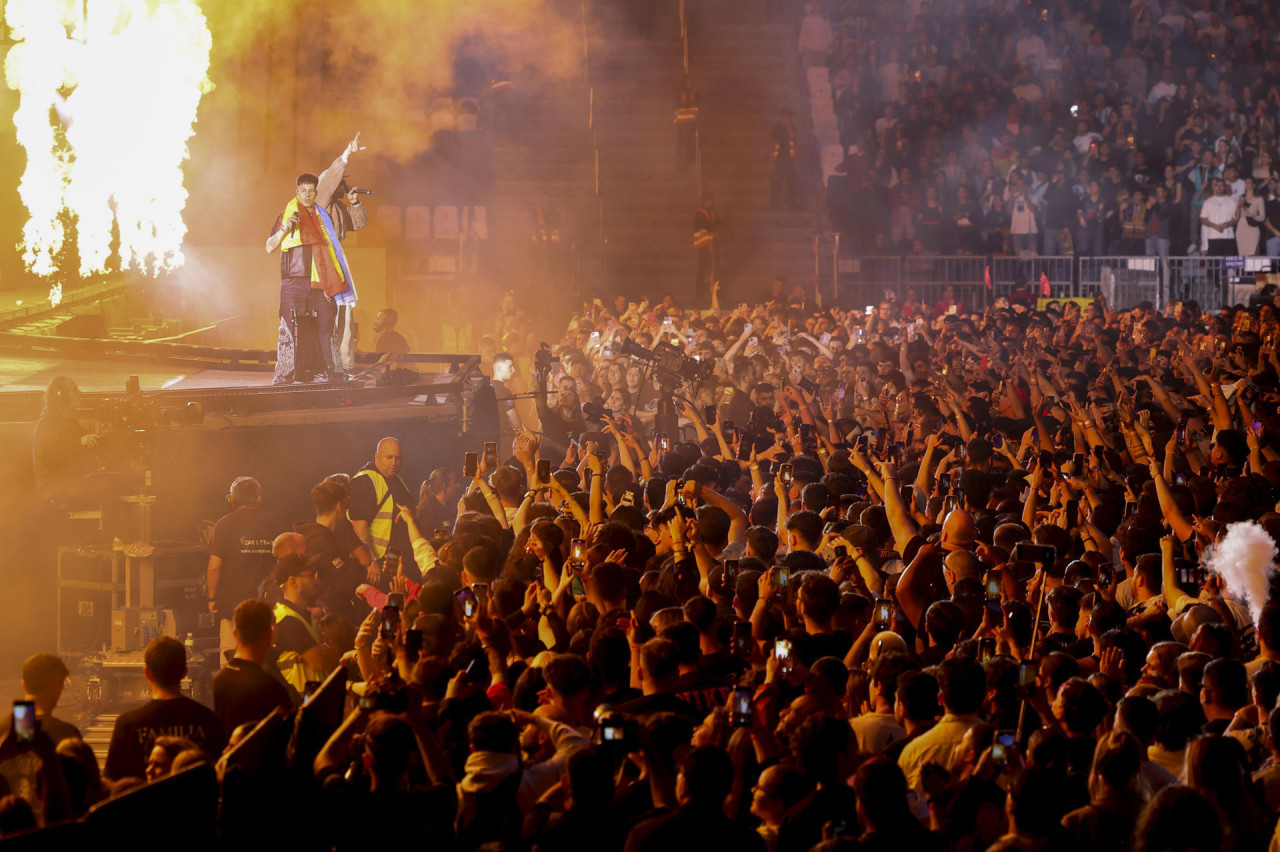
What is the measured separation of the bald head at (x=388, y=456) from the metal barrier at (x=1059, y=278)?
1216 centimetres

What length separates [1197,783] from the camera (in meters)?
4.13

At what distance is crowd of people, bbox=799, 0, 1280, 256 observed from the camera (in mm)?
21516

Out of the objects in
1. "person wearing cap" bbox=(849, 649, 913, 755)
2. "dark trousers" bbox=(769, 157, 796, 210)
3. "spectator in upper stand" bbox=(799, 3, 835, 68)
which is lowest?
"person wearing cap" bbox=(849, 649, 913, 755)

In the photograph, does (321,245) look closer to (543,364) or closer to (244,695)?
(543,364)

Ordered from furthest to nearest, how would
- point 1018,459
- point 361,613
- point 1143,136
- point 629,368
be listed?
point 1143,136 → point 629,368 → point 1018,459 → point 361,613

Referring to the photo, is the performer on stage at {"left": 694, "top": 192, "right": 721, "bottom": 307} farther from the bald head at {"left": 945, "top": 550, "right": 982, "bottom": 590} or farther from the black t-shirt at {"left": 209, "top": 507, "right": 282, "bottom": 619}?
the bald head at {"left": 945, "top": 550, "right": 982, "bottom": 590}

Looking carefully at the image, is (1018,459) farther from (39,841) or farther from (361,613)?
(39,841)

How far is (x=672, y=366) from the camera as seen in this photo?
45.3 feet

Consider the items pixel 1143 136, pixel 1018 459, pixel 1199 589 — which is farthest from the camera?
pixel 1143 136

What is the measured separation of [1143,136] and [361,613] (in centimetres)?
1808

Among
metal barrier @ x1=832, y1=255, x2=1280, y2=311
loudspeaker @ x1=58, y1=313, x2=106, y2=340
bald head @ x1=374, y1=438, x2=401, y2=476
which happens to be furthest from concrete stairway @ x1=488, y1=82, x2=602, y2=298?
bald head @ x1=374, y1=438, x2=401, y2=476

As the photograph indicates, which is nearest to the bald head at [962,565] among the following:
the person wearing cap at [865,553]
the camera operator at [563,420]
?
the person wearing cap at [865,553]

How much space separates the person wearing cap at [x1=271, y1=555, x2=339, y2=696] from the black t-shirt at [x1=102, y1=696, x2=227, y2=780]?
1750 millimetres

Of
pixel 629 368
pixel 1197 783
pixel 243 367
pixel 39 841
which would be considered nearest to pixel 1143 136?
pixel 629 368
